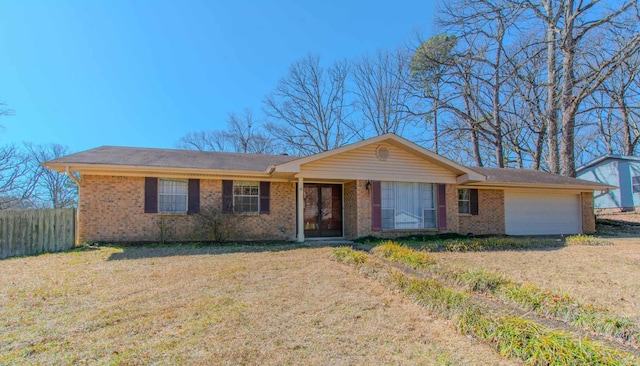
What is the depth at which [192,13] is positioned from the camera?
40.5 feet

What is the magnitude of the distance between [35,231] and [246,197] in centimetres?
586

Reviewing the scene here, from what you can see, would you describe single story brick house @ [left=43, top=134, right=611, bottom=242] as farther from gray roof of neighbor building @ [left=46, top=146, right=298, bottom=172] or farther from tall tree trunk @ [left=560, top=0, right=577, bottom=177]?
tall tree trunk @ [left=560, top=0, right=577, bottom=177]

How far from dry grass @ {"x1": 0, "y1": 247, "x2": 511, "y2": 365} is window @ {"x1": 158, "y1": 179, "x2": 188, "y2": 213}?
425 cm

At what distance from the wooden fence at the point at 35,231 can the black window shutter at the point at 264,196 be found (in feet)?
18.1

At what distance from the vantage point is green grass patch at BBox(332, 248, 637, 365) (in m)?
2.74

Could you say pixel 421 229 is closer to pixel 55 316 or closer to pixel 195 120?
pixel 55 316

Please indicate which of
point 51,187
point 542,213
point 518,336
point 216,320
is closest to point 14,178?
point 51,187

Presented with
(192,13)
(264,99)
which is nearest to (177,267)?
(192,13)

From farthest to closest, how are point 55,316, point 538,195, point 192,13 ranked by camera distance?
1. point 538,195
2. point 192,13
3. point 55,316

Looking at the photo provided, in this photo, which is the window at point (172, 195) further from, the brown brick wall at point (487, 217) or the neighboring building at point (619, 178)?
the neighboring building at point (619, 178)

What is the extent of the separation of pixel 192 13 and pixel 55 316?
454 inches

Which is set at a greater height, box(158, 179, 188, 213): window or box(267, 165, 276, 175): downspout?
box(267, 165, 276, 175): downspout

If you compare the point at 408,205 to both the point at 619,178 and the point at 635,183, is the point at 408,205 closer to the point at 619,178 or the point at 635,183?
the point at 635,183

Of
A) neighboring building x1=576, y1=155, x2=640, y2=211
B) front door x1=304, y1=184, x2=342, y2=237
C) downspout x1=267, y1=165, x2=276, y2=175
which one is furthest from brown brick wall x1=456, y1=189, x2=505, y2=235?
neighboring building x1=576, y1=155, x2=640, y2=211
